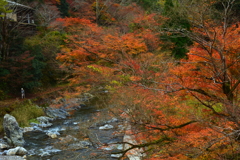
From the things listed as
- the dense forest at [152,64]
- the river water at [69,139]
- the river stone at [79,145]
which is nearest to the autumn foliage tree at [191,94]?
the dense forest at [152,64]

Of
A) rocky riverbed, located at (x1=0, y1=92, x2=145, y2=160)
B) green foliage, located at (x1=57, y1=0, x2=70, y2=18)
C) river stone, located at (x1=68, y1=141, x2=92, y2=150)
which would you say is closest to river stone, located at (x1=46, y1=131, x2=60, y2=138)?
rocky riverbed, located at (x1=0, y1=92, x2=145, y2=160)

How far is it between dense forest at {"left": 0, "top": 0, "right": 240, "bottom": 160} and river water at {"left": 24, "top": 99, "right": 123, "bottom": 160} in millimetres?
2002

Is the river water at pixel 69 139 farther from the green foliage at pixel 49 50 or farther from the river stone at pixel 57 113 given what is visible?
the green foliage at pixel 49 50

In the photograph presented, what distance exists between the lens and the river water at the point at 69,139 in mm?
8781

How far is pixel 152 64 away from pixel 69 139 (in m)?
5.54

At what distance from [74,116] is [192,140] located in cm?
1185

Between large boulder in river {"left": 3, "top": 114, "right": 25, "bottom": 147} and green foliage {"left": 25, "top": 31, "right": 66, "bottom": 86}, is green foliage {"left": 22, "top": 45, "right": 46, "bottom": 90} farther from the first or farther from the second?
large boulder in river {"left": 3, "top": 114, "right": 25, "bottom": 147}

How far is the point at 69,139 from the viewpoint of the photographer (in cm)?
1059

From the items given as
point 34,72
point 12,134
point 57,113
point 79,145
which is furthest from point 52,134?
point 34,72

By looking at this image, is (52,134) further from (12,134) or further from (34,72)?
(34,72)

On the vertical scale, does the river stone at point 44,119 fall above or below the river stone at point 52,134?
below

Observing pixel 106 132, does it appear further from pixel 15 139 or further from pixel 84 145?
pixel 15 139

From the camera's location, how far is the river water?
8.78 m

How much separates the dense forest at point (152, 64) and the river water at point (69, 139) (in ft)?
6.57
